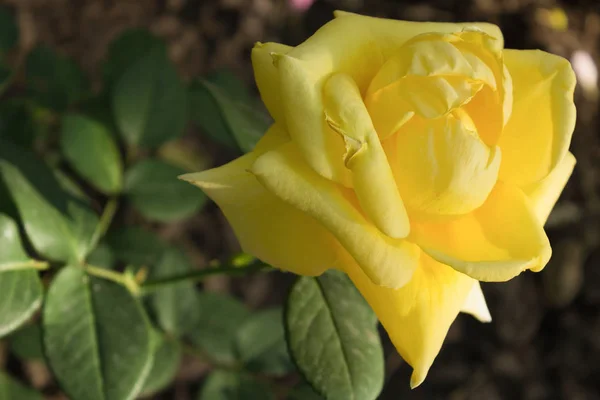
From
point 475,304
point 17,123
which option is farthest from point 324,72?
point 17,123

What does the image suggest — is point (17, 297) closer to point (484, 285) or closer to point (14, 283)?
point (14, 283)

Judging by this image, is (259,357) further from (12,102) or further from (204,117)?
(12,102)

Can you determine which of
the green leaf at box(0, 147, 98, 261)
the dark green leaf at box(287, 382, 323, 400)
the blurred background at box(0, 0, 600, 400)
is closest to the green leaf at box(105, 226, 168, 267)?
the green leaf at box(0, 147, 98, 261)

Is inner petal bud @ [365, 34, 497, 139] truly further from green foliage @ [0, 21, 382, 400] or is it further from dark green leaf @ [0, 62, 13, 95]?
dark green leaf @ [0, 62, 13, 95]

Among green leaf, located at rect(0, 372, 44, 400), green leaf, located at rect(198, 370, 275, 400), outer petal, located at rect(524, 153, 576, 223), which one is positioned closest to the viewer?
outer petal, located at rect(524, 153, 576, 223)

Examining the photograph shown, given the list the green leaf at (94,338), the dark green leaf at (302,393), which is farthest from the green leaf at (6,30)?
the dark green leaf at (302,393)

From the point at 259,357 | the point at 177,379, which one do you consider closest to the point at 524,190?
the point at 259,357

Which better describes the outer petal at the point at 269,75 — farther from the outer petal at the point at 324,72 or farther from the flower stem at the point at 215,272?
the flower stem at the point at 215,272
